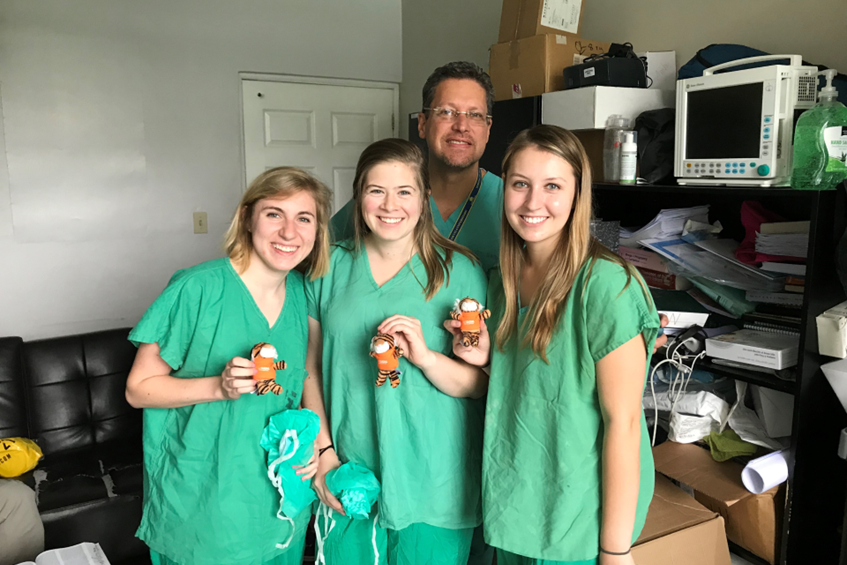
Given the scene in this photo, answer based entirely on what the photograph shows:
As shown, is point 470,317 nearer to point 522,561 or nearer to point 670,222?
point 522,561

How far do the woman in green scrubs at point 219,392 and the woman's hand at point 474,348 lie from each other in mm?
376

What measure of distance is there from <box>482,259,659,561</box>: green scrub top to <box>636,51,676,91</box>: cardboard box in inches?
59.9

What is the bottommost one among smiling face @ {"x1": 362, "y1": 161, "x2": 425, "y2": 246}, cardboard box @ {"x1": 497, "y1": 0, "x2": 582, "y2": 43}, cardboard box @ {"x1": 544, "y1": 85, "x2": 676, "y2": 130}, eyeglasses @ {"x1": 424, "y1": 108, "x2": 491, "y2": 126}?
smiling face @ {"x1": 362, "y1": 161, "x2": 425, "y2": 246}

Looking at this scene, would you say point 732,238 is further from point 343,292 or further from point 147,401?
point 147,401

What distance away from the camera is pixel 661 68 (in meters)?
2.45

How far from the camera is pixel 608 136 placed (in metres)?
2.19

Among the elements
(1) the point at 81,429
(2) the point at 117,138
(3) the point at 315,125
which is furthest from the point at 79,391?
(3) the point at 315,125

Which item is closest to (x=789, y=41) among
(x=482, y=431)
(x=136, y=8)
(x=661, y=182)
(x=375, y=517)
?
(x=661, y=182)

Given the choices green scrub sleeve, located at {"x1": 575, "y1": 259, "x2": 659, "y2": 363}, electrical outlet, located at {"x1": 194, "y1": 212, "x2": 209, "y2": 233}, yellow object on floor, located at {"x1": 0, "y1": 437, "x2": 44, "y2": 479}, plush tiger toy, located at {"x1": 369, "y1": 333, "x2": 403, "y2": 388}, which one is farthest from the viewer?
electrical outlet, located at {"x1": 194, "y1": 212, "x2": 209, "y2": 233}

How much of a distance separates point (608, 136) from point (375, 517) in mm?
1458

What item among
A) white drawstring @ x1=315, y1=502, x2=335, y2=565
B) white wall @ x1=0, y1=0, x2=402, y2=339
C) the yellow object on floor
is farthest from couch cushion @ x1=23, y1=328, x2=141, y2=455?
white drawstring @ x1=315, y1=502, x2=335, y2=565

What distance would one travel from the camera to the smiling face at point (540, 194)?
1.26 m

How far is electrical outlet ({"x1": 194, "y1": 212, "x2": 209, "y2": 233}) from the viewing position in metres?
3.88

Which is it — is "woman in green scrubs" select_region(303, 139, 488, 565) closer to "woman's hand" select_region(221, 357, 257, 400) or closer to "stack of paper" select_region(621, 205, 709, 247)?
"woman's hand" select_region(221, 357, 257, 400)
